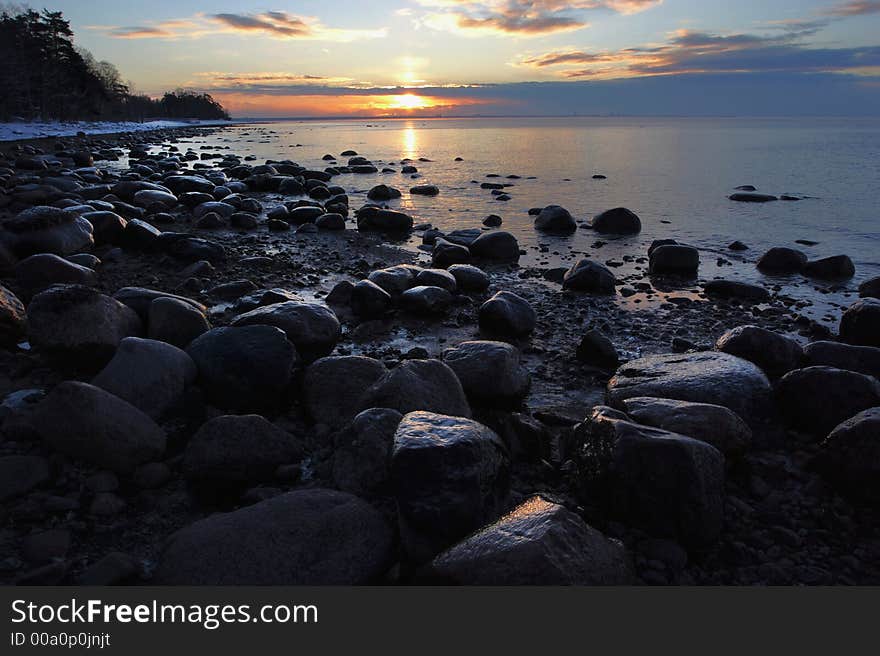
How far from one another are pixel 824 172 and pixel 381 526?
37.3m

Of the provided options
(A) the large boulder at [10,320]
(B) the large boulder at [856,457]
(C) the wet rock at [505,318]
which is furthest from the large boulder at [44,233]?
(B) the large boulder at [856,457]

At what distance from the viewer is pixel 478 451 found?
130 inches

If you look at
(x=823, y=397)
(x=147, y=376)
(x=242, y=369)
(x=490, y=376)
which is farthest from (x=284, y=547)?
(x=823, y=397)

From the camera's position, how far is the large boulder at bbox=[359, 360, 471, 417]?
4.32 metres

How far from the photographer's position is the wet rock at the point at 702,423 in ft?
13.3

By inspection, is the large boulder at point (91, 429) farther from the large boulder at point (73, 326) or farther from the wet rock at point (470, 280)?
the wet rock at point (470, 280)

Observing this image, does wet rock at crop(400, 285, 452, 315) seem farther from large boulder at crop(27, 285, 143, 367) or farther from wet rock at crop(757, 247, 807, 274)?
wet rock at crop(757, 247, 807, 274)

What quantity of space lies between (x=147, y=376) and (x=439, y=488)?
2843 mm

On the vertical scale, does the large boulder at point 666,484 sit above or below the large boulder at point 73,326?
below

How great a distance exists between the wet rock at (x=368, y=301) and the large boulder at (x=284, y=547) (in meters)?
4.52

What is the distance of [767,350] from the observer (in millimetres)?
6090

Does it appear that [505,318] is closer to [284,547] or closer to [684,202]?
[284,547]

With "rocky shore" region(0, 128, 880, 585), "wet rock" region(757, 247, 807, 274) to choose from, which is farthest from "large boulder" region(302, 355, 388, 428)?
"wet rock" region(757, 247, 807, 274)

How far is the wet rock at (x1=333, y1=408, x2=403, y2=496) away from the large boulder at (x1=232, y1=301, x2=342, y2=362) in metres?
2.04
